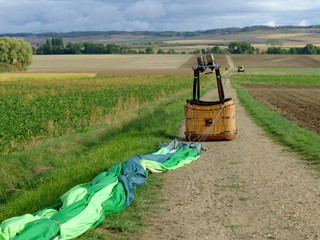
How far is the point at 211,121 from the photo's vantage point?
13.9 m

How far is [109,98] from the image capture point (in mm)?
29891

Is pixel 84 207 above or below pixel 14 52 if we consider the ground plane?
above

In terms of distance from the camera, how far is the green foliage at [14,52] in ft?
326

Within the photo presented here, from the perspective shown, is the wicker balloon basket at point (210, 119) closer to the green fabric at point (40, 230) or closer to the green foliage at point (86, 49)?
the green fabric at point (40, 230)

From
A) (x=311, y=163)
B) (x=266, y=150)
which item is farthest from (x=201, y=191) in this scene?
(x=266, y=150)

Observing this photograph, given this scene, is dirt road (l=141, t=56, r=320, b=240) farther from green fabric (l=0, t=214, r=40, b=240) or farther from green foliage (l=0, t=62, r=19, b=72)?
green foliage (l=0, t=62, r=19, b=72)

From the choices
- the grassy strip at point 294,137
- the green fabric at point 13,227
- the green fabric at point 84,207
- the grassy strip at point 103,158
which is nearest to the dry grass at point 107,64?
the grassy strip at point 294,137

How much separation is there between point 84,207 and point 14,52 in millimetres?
98739

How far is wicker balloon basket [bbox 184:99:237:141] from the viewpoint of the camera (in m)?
13.8

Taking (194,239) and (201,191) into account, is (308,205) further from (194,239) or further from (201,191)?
(194,239)

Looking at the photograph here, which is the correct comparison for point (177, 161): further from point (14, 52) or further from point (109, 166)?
point (14, 52)

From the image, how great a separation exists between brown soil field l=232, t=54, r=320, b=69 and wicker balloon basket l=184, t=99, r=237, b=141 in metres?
95.6

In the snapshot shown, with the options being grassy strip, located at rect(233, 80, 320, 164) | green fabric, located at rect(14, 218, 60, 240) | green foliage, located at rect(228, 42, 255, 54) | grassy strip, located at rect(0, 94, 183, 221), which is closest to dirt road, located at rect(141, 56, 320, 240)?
grassy strip, located at rect(233, 80, 320, 164)

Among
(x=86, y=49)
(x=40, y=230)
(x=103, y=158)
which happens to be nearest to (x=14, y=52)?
(x=86, y=49)
